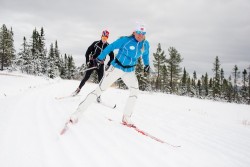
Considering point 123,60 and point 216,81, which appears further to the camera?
point 216,81

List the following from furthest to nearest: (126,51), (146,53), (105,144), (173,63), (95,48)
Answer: (173,63) → (95,48) → (146,53) → (126,51) → (105,144)

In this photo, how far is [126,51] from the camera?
16.2 feet

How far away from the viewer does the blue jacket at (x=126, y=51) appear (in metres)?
4.91

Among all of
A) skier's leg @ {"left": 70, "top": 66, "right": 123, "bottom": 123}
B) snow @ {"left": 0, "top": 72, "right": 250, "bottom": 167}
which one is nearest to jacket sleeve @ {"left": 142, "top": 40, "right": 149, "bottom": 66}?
skier's leg @ {"left": 70, "top": 66, "right": 123, "bottom": 123}

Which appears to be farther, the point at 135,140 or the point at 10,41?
the point at 10,41

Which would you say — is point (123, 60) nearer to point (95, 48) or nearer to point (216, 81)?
point (95, 48)

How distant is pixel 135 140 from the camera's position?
4137mm

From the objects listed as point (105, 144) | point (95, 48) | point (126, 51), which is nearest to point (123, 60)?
point (126, 51)

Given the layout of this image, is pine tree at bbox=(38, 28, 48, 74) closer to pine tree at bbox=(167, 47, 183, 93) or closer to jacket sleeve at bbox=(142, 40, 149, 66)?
pine tree at bbox=(167, 47, 183, 93)

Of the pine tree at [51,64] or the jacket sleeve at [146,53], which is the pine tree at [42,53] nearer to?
the pine tree at [51,64]

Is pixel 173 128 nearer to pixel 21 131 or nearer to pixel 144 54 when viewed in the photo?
pixel 144 54

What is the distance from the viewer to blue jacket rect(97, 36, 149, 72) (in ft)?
16.1

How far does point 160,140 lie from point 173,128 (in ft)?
4.46

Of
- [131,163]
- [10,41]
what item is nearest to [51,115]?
[131,163]
